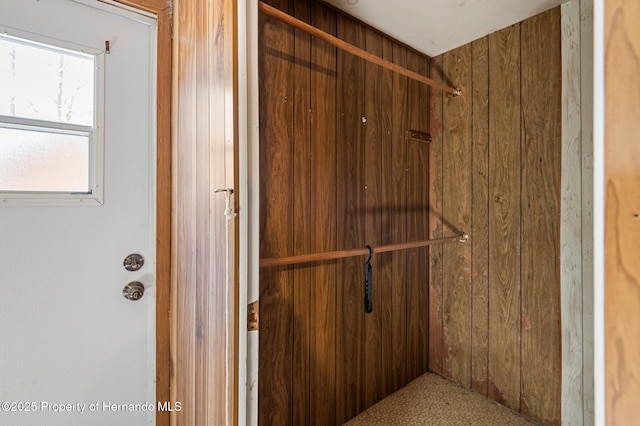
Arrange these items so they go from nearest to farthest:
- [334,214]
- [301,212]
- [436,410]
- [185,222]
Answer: [185,222] → [301,212] → [334,214] → [436,410]

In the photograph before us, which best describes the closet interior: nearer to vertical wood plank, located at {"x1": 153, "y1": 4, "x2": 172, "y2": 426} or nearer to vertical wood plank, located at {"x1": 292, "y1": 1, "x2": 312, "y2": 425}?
vertical wood plank, located at {"x1": 292, "y1": 1, "x2": 312, "y2": 425}

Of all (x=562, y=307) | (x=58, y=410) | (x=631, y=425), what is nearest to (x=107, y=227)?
(x=58, y=410)

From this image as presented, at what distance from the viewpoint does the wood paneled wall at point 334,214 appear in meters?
1.40

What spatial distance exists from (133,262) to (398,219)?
4.75 ft

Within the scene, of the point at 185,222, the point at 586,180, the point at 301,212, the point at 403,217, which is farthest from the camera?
the point at 403,217

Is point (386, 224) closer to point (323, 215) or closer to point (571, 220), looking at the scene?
point (323, 215)

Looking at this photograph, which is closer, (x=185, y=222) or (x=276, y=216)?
(x=185, y=222)

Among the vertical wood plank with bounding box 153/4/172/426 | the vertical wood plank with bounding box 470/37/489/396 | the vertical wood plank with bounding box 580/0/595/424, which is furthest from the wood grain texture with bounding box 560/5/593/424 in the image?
the vertical wood plank with bounding box 153/4/172/426

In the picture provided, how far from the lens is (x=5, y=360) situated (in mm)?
974

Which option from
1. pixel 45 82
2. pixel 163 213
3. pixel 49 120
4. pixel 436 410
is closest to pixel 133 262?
pixel 163 213

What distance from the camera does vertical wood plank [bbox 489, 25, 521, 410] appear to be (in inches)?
68.7

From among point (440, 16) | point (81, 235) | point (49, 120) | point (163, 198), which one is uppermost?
point (440, 16)

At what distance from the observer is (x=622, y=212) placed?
0.36m

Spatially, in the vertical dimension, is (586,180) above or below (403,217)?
above
